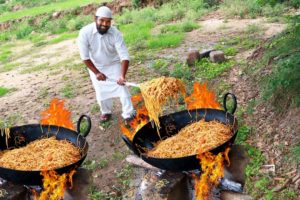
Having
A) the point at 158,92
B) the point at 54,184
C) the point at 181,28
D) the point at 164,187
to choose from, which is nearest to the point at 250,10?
the point at 181,28

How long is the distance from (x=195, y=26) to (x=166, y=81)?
803 centimetres

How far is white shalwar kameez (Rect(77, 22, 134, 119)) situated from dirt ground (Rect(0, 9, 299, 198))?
48 centimetres

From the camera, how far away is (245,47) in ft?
30.1

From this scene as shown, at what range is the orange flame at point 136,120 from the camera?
19.3 feet

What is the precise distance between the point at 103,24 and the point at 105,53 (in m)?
0.60

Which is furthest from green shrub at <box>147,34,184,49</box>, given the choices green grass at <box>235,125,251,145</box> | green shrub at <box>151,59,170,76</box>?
green grass at <box>235,125,251,145</box>

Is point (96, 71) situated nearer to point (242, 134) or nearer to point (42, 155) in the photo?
point (42, 155)

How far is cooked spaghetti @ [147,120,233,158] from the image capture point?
460 cm

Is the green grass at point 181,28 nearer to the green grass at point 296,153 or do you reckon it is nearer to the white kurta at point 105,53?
the white kurta at point 105,53

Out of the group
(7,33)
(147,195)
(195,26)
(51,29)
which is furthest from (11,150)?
(7,33)

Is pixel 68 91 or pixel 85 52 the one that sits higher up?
pixel 85 52

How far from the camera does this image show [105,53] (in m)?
6.70

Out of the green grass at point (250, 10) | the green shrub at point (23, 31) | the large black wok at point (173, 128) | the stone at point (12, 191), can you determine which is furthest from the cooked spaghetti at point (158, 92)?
the green shrub at point (23, 31)

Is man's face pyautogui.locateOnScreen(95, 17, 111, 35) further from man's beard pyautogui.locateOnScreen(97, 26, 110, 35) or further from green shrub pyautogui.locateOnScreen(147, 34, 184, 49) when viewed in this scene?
green shrub pyautogui.locateOnScreen(147, 34, 184, 49)
